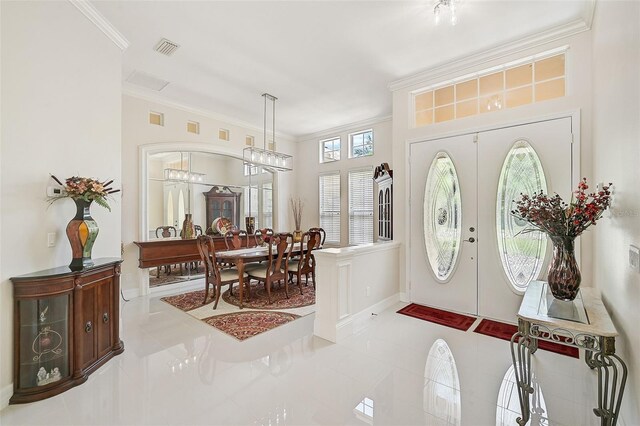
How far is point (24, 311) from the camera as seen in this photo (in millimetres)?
2158

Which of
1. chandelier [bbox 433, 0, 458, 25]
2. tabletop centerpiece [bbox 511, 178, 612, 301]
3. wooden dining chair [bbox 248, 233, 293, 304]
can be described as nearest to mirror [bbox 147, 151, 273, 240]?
wooden dining chair [bbox 248, 233, 293, 304]

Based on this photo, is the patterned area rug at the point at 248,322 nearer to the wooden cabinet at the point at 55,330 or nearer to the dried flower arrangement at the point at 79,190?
the wooden cabinet at the point at 55,330

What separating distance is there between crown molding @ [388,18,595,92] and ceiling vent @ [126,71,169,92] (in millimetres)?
3668

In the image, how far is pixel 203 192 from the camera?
5676 millimetres

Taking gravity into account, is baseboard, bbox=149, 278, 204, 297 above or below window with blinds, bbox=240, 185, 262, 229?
below

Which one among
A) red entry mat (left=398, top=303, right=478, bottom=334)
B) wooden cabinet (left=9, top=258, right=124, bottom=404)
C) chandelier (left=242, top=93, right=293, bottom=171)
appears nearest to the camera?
wooden cabinet (left=9, top=258, right=124, bottom=404)

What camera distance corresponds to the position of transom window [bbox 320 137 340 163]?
695cm

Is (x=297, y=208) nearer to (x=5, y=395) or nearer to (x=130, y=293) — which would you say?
(x=130, y=293)

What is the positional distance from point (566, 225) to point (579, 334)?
734mm

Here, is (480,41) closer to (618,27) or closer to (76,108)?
(618,27)

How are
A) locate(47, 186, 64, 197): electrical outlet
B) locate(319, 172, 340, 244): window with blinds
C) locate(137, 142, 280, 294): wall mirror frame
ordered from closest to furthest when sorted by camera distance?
1. locate(47, 186, 64, 197): electrical outlet
2. locate(137, 142, 280, 294): wall mirror frame
3. locate(319, 172, 340, 244): window with blinds

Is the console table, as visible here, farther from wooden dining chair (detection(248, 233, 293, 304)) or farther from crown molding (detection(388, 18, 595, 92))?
wooden dining chair (detection(248, 233, 293, 304))

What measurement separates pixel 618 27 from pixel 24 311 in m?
4.81

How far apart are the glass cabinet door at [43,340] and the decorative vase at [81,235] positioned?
307 mm
